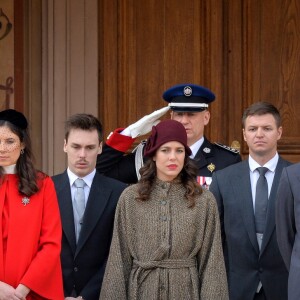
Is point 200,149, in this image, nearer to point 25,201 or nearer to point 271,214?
point 271,214

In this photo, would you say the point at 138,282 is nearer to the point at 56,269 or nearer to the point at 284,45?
the point at 56,269

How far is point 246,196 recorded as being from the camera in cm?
558

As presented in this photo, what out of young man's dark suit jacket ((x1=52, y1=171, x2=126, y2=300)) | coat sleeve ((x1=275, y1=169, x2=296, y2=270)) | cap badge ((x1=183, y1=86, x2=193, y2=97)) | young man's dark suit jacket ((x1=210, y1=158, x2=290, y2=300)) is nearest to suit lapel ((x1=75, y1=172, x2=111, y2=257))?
young man's dark suit jacket ((x1=52, y1=171, x2=126, y2=300))

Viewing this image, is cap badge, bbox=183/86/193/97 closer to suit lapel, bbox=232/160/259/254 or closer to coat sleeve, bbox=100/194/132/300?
suit lapel, bbox=232/160/259/254

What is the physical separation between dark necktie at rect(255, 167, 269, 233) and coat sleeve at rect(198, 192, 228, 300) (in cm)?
51

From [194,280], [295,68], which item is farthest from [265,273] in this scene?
[295,68]

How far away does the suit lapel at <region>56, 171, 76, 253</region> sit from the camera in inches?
214

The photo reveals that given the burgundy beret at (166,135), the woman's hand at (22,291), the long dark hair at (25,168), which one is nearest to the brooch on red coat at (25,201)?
the long dark hair at (25,168)

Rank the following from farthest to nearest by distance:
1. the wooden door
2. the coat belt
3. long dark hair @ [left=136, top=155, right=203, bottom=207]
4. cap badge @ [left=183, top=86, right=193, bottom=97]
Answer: the wooden door, cap badge @ [left=183, top=86, right=193, bottom=97], long dark hair @ [left=136, top=155, right=203, bottom=207], the coat belt

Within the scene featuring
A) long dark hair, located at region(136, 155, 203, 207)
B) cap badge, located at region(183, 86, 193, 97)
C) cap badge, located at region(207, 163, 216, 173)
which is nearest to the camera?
long dark hair, located at region(136, 155, 203, 207)

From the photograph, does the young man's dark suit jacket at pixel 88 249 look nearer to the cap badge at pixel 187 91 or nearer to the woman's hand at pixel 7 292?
the woman's hand at pixel 7 292

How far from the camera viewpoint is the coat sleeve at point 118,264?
5.03 metres

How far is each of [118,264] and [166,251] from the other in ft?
0.81

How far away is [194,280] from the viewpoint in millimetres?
4996
